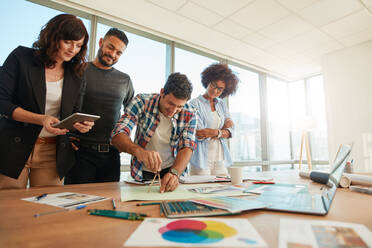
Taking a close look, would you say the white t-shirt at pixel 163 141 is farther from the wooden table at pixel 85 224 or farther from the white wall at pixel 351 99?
the white wall at pixel 351 99

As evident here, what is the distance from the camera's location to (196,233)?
461 mm

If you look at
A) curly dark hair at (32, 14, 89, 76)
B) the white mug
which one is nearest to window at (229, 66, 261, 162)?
the white mug

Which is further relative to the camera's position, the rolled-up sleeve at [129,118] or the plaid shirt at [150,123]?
the plaid shirt at [150,123]

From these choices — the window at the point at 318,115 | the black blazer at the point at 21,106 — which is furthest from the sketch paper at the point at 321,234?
the window at the point at 318,115

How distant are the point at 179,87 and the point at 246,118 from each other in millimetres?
3854

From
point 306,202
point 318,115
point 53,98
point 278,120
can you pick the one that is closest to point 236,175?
point 306,202

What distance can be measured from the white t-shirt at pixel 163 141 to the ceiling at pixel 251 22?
2016mm

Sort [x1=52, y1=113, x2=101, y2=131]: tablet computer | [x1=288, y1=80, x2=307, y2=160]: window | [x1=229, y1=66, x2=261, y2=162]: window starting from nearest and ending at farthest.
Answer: [x1=52, y1=113, x2=101, y2=131]: tablet computer, [x1=229, y1=66, x2=261, y2=162]: window, [x1=288, y1=80, x2=307, y2=160]: window

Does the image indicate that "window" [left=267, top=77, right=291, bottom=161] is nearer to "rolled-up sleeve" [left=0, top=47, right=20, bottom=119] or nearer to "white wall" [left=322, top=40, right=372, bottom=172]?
"white wall" [left=322, top=40, right=372, bottom=172]

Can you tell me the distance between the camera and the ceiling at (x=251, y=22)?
2959mm

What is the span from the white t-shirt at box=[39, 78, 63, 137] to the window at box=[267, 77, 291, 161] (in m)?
4.84

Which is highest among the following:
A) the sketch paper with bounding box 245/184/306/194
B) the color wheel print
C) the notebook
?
the notebook

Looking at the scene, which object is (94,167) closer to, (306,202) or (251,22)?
(306,202)

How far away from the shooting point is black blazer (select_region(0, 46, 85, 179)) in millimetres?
1140
